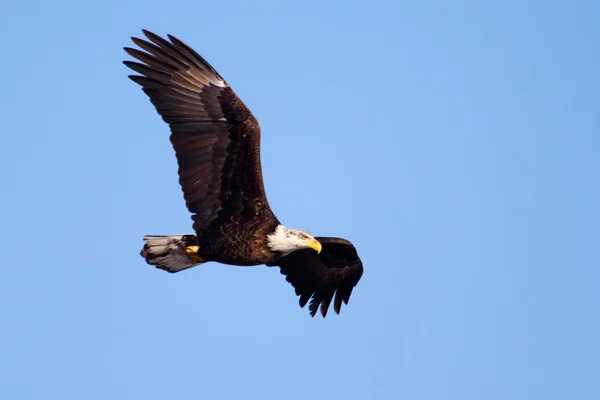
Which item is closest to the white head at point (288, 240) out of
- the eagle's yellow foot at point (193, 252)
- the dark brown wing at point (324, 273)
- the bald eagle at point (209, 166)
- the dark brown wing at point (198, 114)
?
the bald eagle at point (209, 166)

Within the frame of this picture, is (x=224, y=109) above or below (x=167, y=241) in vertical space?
above

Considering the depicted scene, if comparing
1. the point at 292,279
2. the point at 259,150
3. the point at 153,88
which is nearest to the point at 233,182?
the point at 259,150

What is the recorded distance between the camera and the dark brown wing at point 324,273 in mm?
15938

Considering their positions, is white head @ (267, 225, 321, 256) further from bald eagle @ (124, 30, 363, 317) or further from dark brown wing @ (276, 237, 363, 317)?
dark brown wing @ (276, 237, 363, 317)

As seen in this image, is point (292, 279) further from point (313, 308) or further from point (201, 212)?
point (201, 212)

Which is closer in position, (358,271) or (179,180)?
(179,180)

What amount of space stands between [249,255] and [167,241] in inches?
42.9

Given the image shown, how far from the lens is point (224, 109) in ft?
44.6

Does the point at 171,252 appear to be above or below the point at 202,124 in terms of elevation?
below

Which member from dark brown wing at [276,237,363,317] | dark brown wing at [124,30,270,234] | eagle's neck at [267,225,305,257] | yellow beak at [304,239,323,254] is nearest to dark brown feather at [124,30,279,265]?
dark brown wing at [124,30,270,234]

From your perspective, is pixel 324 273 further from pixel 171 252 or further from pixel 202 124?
pixel 202 124

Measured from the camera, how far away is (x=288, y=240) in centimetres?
1420

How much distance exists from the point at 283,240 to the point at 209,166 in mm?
1359

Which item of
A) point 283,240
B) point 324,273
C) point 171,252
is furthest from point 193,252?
point 324,273
